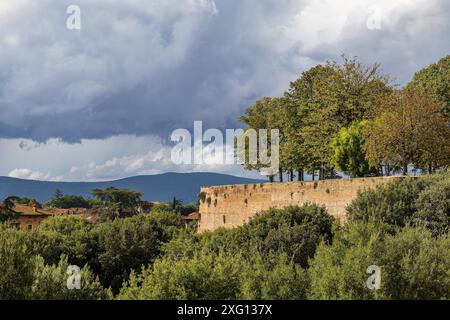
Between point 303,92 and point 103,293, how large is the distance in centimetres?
3607

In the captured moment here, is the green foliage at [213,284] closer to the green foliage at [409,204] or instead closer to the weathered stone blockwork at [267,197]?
the green foliage at [409,204]

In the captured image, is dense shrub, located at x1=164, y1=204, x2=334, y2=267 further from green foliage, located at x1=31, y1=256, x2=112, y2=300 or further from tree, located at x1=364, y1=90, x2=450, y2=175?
green foliage, located at x1=31, y1=256, x2=112, y2=300

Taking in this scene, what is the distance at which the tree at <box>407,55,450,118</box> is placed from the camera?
55.2 m

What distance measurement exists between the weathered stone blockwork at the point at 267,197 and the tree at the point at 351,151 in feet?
Result: 15.8

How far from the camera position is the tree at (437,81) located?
55.2m

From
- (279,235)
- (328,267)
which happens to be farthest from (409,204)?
(328,267)

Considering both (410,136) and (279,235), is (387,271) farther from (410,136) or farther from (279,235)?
(410,136)

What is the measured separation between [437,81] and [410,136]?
1366 centimetres

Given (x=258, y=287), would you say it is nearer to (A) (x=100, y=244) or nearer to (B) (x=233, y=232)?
(B) (x=233, y=232)

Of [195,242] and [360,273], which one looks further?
[195,242]

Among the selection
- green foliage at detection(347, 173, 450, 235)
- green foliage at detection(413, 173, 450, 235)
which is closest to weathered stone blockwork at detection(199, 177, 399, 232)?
green foliage at detection(347, 173, 450, 235)

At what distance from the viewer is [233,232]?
1778 inches

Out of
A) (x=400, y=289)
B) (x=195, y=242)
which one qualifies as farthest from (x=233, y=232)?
(x=400, y=289)
